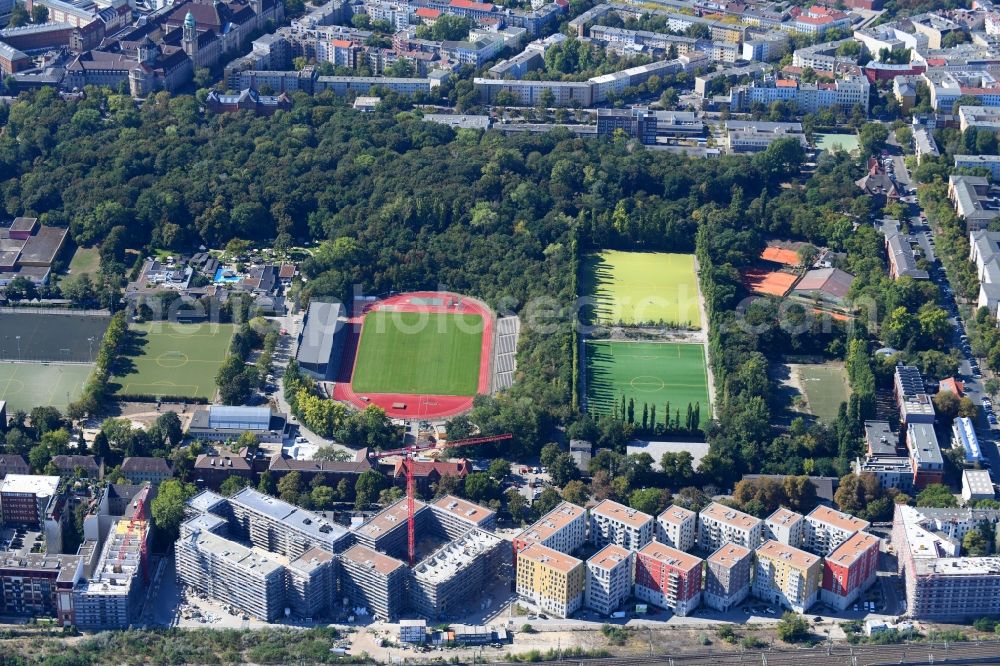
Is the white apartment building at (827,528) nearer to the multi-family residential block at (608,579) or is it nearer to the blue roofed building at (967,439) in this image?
the multi-family residential block at (608,579)

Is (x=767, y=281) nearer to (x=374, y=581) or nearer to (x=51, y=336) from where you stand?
(x=374, y=581)

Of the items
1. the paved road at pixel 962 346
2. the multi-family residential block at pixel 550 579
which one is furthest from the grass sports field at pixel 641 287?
the multi-family residential block at pixel 550 579

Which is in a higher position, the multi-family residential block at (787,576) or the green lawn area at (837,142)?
the green lawn area at (837,142)

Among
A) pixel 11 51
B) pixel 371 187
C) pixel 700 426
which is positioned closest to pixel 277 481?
pixel 700 426

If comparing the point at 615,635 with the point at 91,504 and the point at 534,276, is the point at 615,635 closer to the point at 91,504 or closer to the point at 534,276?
the point at 91,504

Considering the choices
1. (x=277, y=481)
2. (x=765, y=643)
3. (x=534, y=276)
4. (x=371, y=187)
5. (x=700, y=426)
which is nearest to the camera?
(x=765, y=643)

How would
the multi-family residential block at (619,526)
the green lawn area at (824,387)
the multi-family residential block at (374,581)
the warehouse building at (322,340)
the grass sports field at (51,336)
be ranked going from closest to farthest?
1. the multi-family residential block at (374,581)
2. the multi-family residential block at (619,526)
3. the green lawn area at (824,387)
4. the warehouse building at (322,340)
5. the grass sports field at (51,336)

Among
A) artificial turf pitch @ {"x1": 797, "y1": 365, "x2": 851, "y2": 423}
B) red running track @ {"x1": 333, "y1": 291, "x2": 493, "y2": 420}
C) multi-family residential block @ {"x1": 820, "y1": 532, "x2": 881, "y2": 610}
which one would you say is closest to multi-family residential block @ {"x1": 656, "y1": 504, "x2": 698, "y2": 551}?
multi-family residential block @ {"x1": 820, "y1": 532, "x2": 881, "y2": 610}

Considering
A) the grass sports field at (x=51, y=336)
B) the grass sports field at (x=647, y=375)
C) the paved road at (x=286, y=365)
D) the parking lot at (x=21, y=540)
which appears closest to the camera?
the parking lot at (x=21, y=540)
